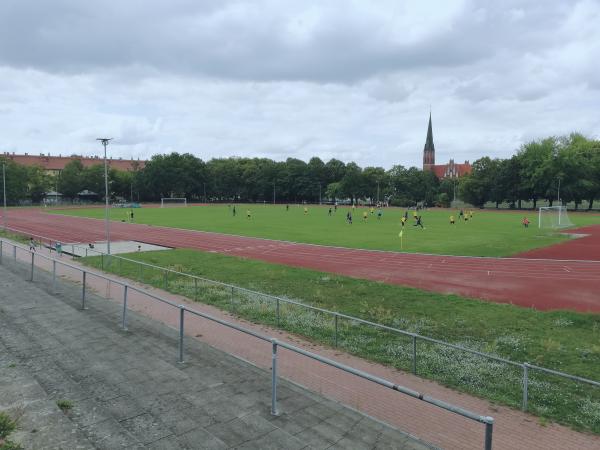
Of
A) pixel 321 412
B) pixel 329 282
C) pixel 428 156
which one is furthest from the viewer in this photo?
pixel 428 156

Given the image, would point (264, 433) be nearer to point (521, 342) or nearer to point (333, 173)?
point (521, 342)

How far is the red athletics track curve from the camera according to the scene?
17344 millimetres

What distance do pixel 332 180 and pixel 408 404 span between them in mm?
126225

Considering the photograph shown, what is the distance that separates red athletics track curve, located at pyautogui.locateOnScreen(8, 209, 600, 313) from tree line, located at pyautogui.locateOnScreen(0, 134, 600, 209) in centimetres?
7364

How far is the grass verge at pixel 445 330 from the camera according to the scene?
870 cm

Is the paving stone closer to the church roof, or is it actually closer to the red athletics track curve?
the red athletics track curve

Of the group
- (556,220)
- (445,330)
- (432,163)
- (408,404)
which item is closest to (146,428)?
(408,404)

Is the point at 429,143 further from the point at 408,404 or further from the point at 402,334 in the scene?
the point at 408,404

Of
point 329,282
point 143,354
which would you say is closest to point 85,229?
point 329,282

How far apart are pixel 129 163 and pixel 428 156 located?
112220 mm

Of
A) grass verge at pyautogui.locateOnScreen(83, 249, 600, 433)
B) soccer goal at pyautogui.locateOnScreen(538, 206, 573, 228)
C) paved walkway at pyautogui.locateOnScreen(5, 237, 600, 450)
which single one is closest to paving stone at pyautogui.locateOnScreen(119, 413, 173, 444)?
paved walkway at pyautogui.locateOnScreen(5, 237, 600, 450)

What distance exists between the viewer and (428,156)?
16438 cm

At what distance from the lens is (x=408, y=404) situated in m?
7.87

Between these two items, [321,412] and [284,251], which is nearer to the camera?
[321,412]
